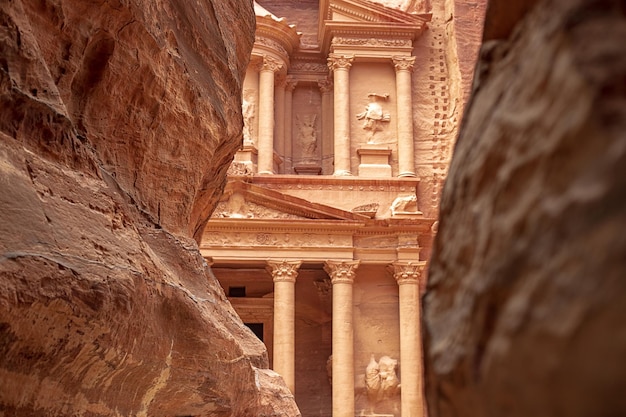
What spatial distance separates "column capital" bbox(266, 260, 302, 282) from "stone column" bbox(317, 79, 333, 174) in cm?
538

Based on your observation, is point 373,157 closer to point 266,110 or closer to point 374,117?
point 374,117

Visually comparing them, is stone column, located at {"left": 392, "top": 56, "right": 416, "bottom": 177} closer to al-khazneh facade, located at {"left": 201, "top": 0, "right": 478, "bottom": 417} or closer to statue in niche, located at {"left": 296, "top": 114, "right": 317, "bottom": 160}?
al-khazneh facade, located at {"left": 201, "top": 0, "right": 478, "bottom": 417}

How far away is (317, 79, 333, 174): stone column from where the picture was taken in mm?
23391

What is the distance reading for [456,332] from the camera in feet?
3.43

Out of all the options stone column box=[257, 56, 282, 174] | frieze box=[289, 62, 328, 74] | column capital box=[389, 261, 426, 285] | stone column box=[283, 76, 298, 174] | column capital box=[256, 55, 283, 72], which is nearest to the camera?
column capital box=[389, 261, 426, 285]

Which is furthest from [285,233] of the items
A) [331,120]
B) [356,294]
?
[331,120]

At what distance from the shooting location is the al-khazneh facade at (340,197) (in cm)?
1853

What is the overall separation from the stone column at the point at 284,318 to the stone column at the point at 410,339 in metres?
2.63

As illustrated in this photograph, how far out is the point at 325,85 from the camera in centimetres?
2381

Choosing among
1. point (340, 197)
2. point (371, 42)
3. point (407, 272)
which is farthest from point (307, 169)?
point (407, 272)

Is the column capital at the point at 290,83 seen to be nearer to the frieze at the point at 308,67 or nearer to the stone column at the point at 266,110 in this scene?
the frieze at the point at 308,67

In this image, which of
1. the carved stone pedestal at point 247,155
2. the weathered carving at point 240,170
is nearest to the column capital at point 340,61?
the carved stone pedestal at point 247,155

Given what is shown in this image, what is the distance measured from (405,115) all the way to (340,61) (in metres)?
2.46

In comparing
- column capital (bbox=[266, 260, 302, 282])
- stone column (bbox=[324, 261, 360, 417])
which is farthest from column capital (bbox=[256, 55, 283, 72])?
stone column (bbox=[324, 261, 360, 417])
